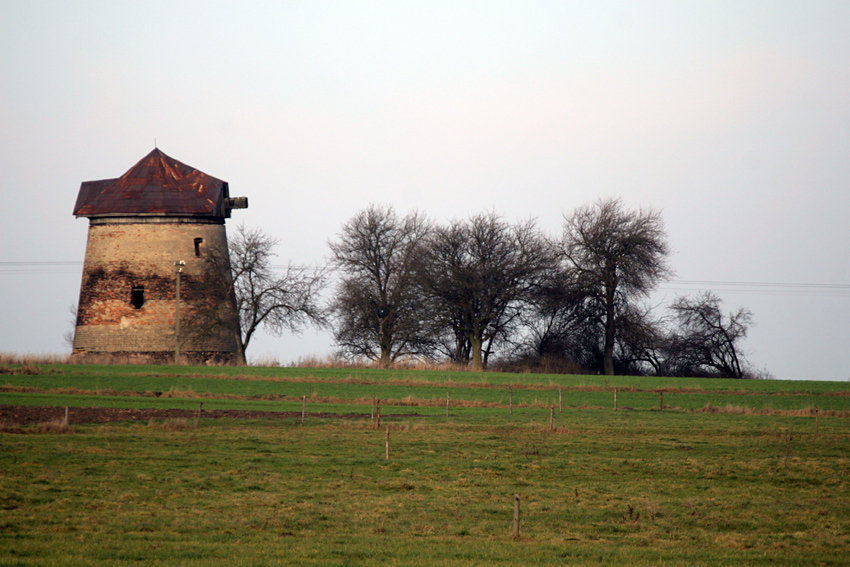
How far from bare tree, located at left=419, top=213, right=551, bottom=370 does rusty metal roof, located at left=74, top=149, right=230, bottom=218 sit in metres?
15.5

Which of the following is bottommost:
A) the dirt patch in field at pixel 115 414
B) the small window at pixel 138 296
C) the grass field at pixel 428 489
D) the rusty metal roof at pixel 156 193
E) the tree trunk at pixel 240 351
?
the grass field at pixel 428 489

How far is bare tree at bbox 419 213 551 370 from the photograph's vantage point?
197ft

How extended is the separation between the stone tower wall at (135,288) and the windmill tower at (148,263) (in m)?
0.06

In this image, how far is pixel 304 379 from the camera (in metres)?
46.5

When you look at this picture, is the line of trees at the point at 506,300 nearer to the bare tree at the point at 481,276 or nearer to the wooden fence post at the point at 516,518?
the bare tree at the point at 481,276

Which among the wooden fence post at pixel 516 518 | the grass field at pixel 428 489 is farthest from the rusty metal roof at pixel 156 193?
the wooden fence post at pixel 516 518

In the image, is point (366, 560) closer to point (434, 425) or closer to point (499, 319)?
point (434, 425)

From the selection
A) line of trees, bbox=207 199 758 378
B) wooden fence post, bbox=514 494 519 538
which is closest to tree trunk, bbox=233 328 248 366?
→ line of trees, bbox=207 199 758 378

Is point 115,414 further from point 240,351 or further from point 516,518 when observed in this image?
point 240,351

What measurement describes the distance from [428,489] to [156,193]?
38.2 m

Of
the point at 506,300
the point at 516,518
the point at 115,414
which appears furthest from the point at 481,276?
the point at 516,518

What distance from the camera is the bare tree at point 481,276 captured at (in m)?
60.1

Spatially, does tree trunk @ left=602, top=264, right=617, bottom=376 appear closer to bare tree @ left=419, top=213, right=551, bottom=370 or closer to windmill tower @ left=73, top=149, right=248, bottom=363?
bare tree @ left=419, top=213, right=551, bottom=370

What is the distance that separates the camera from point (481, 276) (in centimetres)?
5953
